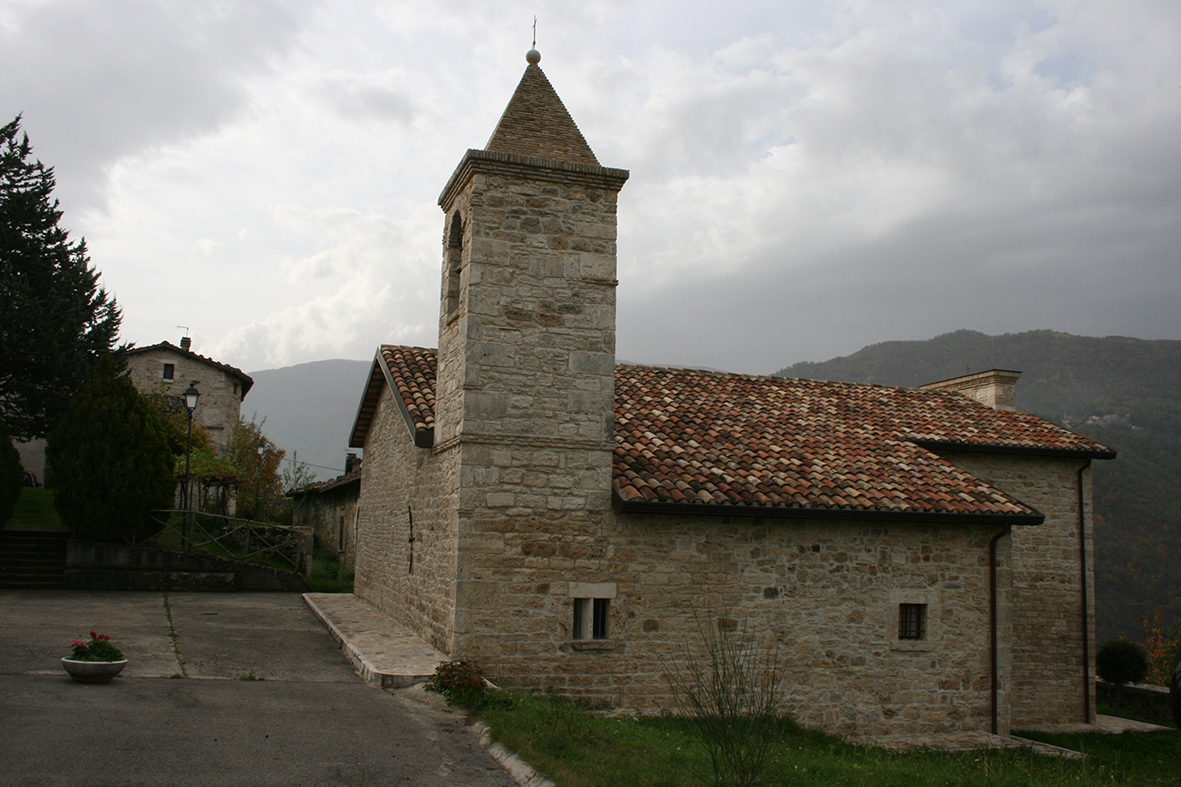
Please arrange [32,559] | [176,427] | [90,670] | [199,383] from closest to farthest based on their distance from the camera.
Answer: [90,670] → [32,559] → [176,427] → [199,383]

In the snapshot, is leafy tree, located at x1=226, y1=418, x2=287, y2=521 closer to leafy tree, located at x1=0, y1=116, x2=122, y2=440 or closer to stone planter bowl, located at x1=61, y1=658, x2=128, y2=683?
leafy tree, located at x1=0, y1=116, x2=122, y2=440

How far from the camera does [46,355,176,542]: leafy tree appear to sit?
1689cm

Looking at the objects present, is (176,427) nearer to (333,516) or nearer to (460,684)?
(333,516)

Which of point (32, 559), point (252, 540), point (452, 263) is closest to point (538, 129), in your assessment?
point (452, 263)

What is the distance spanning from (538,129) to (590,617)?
6485mm

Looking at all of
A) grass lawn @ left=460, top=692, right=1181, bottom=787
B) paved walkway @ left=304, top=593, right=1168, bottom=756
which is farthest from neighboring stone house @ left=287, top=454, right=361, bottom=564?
grass lawn @ left=460, top=692, right=1181, bottom=787

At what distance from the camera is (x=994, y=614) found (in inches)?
465

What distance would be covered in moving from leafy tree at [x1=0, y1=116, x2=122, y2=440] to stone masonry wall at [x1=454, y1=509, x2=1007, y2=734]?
17.5 m

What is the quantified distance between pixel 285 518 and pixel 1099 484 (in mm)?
41314

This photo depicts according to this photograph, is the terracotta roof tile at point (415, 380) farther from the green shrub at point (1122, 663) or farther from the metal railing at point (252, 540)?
the green shrub at point (1122, 663)

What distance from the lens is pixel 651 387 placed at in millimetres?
14547

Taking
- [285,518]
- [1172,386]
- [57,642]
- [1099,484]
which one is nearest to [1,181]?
[285,518]

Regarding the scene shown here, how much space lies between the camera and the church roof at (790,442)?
11.0m

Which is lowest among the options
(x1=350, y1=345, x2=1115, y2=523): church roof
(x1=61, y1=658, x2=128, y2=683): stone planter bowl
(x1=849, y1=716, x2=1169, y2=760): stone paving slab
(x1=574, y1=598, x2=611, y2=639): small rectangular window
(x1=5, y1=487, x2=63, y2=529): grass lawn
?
(x1=849, y1=716, x2=1169, y2=760): stone paving slab
